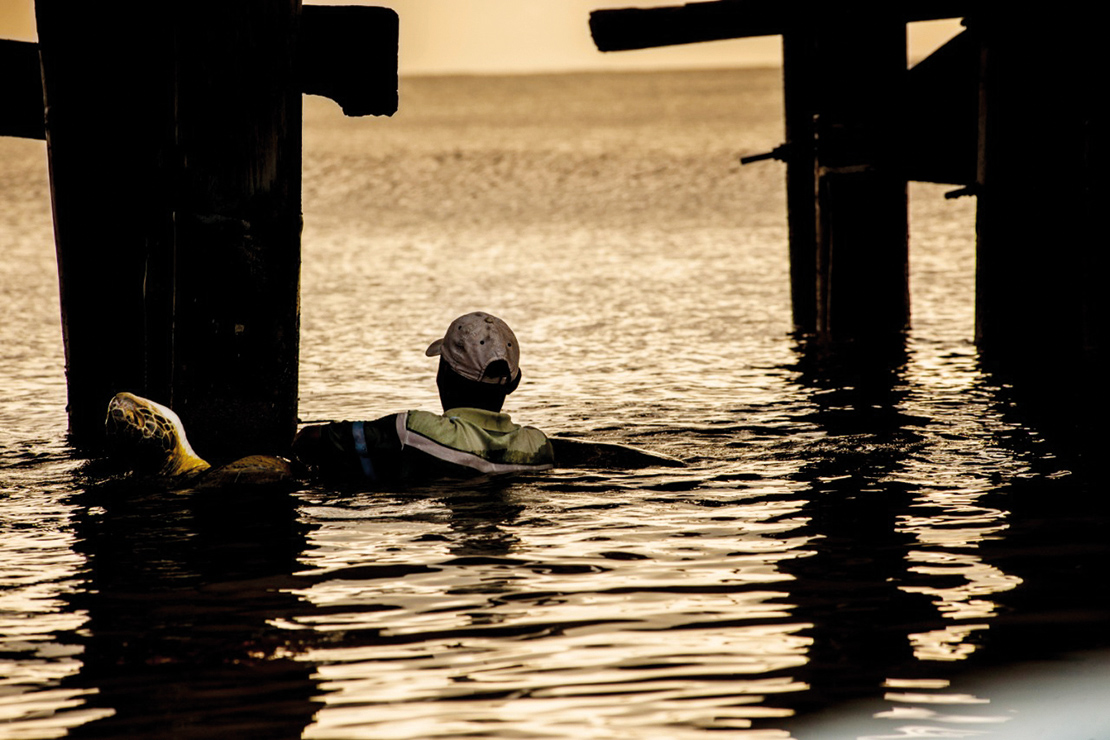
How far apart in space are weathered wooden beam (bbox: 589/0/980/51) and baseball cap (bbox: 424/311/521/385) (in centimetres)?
540

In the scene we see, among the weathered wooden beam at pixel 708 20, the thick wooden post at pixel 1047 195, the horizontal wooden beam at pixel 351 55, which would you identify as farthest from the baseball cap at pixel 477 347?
the weathered wooden beam at pixel 708 20

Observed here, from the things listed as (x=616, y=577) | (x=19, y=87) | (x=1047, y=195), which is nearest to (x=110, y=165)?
(x=19, y=87)

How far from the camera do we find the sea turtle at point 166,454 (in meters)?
6.07

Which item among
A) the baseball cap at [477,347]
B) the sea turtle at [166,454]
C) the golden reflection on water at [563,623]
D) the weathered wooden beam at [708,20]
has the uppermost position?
the weathered wooden beam at [708,20]

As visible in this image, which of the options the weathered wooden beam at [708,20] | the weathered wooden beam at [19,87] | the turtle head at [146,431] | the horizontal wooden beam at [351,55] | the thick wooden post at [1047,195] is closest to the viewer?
→ the turtle head at [146,431]

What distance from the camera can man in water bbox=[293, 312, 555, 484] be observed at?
20.8 feet

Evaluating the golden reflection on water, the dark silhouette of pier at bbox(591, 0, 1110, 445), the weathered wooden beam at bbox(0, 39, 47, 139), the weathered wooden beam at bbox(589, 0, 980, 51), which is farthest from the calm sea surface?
the weathered wooden beam at bbox(589, 0, 980, 51)

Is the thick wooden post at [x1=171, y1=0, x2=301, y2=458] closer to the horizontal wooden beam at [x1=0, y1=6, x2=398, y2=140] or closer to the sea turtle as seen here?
the sea turtle

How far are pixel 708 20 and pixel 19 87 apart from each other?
565 cm

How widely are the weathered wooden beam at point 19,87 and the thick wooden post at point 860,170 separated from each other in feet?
19.3

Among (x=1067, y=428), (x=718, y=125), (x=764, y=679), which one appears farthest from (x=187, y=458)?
(x=718, y=125)

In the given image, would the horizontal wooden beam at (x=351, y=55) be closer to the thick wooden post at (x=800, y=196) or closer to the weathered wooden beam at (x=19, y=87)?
the weathered wooden beam at (x=19, y=87)

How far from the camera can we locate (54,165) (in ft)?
20.4

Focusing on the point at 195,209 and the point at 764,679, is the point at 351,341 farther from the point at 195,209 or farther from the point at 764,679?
the point at 764,679
